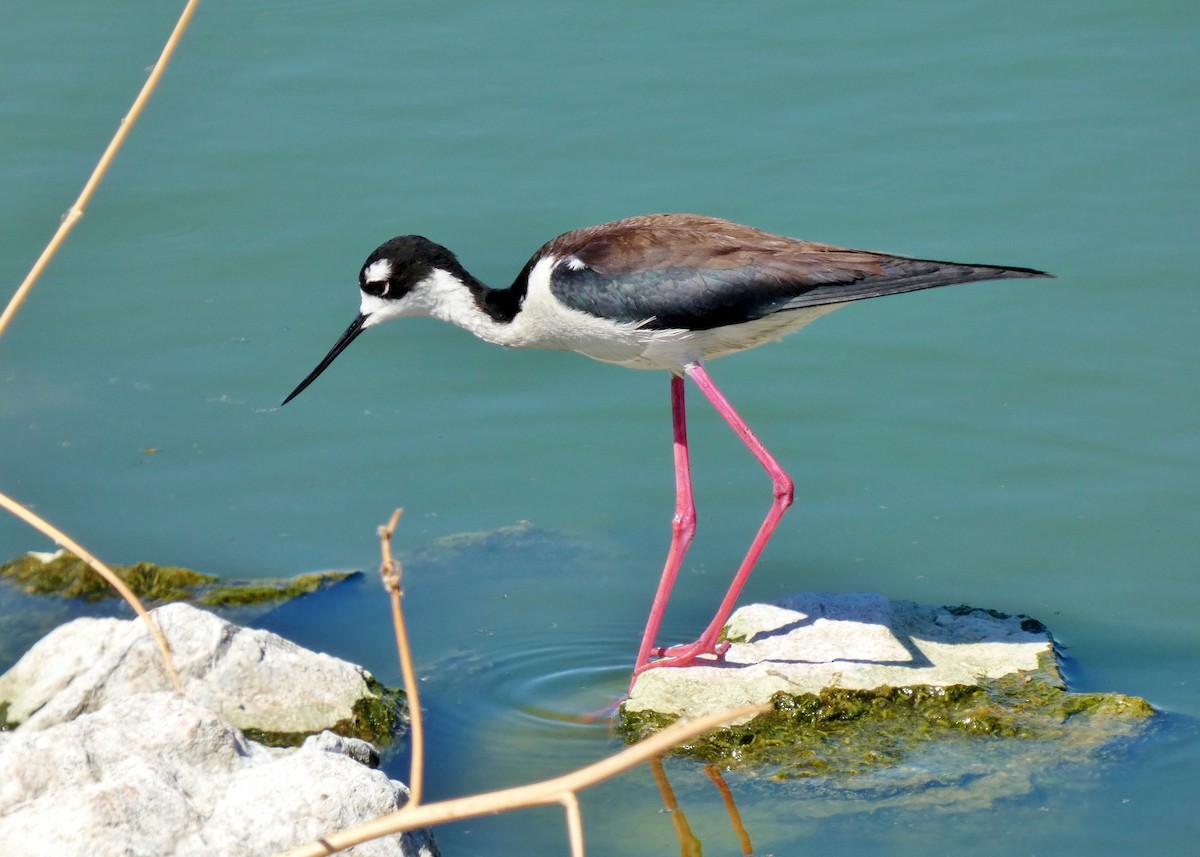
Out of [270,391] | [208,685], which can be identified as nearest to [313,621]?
[208,685]

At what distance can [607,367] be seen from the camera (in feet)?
26.7

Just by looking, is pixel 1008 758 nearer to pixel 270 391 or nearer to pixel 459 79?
pixel 270 391

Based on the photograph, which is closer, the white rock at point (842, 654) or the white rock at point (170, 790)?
the white rock at point (170, 790)

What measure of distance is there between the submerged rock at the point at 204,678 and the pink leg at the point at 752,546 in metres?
1.09

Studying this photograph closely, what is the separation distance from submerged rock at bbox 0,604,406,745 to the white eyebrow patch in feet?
5.33

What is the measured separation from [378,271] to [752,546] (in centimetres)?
183

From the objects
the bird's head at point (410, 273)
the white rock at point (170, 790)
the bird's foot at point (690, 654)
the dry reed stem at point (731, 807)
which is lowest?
the dry reed stem at point (731, 807)

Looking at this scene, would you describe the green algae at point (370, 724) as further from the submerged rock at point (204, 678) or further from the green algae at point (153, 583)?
the green algae at point (153, 583)

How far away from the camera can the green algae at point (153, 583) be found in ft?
20.3

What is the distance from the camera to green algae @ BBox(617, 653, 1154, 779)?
16.4 feet

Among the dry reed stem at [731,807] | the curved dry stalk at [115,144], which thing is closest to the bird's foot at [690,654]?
the dry reed stem at [731,807]

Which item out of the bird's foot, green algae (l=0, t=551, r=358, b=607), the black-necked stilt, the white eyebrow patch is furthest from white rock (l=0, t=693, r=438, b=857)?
the white eyebrow patch

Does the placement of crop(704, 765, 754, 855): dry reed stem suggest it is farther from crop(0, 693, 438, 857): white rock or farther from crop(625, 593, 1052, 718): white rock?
crop(0, 693, 438, 857): white rock

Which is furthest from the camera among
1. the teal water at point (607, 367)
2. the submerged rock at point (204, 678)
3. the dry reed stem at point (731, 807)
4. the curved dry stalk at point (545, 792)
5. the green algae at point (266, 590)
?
the green algae at point (266, 590)
